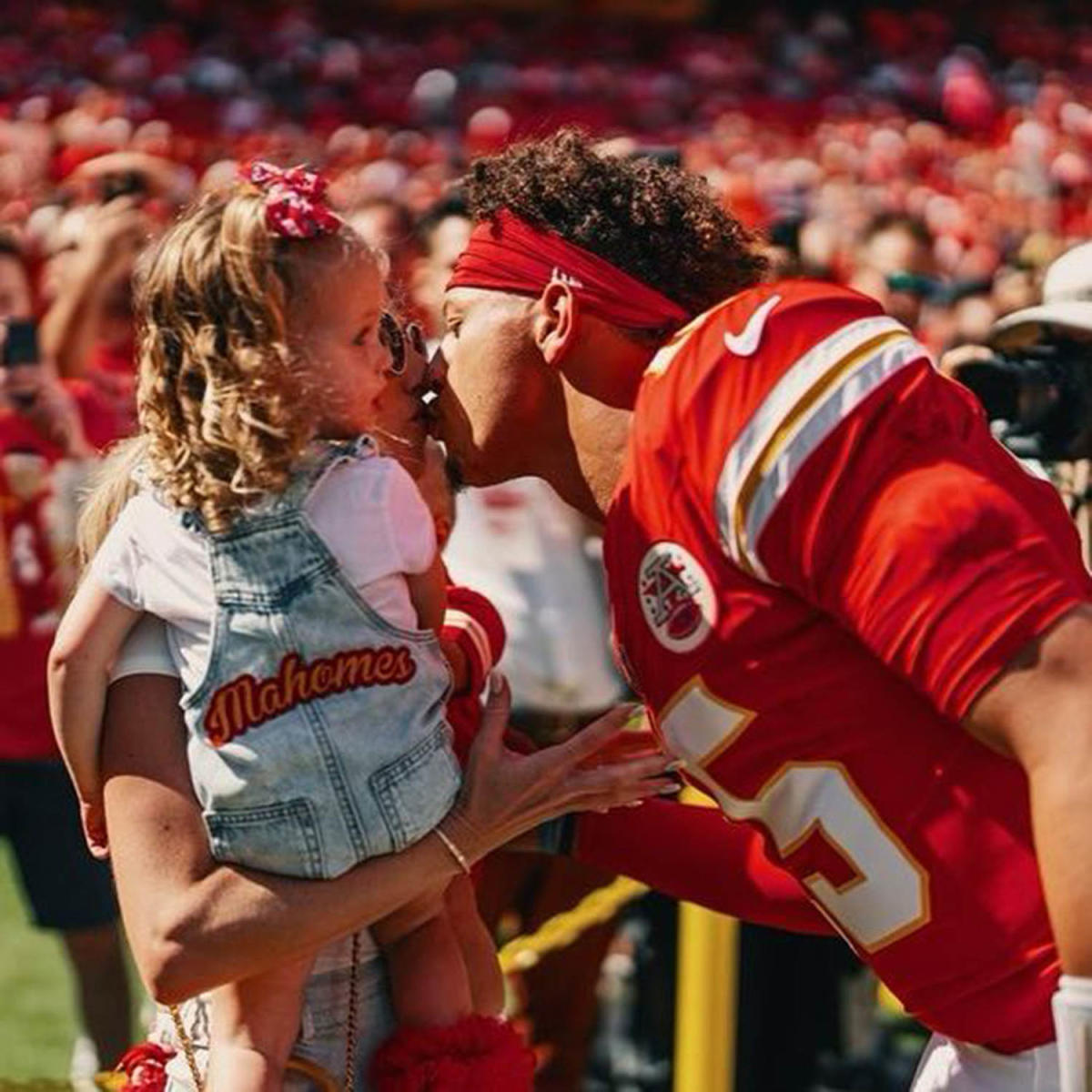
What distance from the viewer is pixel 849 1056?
5656 mm

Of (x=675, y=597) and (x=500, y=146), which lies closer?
(x=675, y=597)

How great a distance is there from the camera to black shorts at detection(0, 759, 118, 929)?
5332mm

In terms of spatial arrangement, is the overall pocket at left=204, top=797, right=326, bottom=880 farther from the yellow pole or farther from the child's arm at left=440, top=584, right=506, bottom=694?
the yellow pole

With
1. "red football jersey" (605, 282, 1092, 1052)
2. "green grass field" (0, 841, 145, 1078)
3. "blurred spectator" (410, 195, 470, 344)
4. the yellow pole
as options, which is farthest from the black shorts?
"red football jersey" (605, 282, 1092, 1052)

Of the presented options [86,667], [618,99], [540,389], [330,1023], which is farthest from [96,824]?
[618,99]

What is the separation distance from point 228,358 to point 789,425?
544mm

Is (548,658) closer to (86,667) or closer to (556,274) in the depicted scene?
(556,274)

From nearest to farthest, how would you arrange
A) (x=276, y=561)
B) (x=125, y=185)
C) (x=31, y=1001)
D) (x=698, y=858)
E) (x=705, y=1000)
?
(x=276, y=561) → (x=698, y=858) → (x=705, y=1000) → (x=31, y=1001) → (x=125, y=185)

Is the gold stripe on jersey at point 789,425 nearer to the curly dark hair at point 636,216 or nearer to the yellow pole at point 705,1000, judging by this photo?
the curly dark hair at point 636,216

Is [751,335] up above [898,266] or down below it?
above

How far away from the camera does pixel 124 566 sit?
2.25 metres

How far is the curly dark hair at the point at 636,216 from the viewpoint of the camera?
239 centimetres

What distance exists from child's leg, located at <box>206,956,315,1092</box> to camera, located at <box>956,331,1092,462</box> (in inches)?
54.2

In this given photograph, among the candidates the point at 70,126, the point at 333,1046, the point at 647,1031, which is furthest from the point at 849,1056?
the point at 70,126
